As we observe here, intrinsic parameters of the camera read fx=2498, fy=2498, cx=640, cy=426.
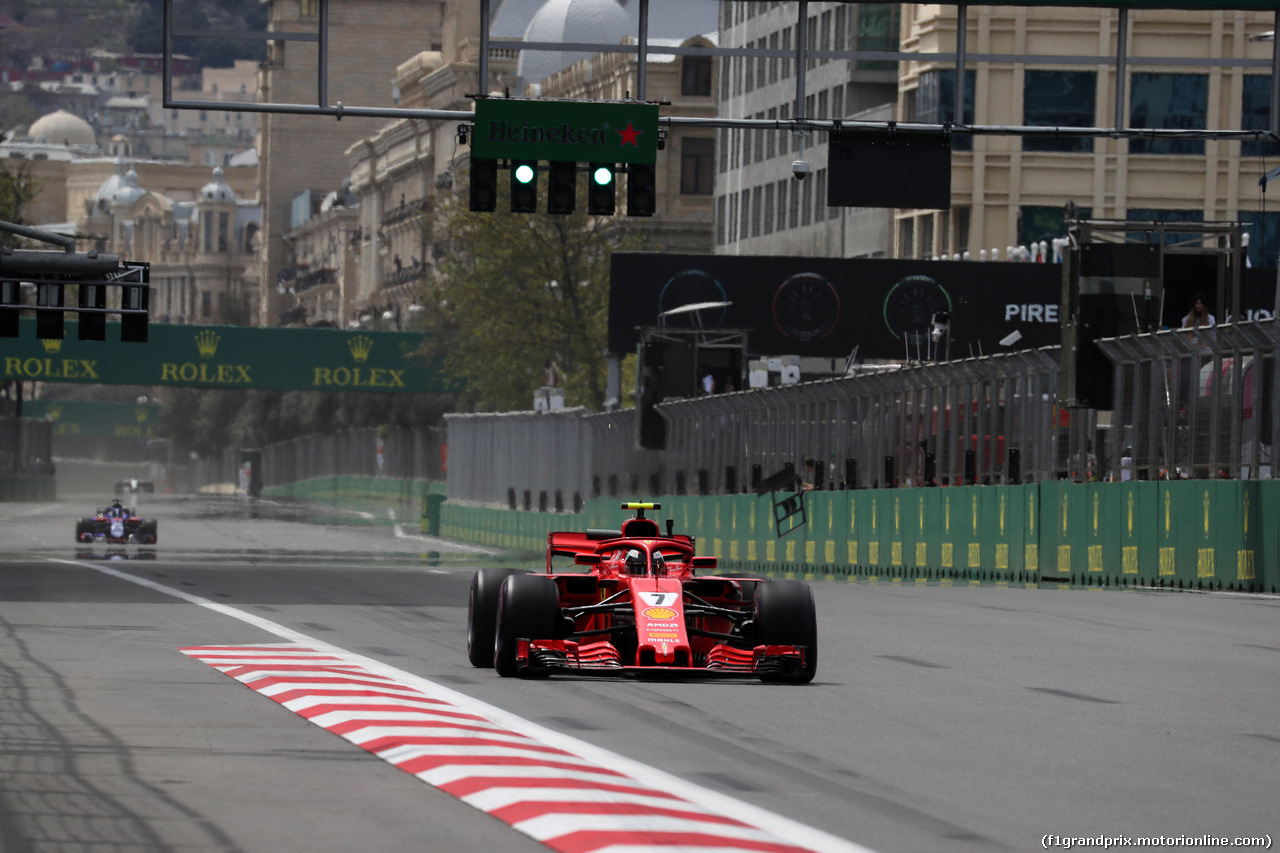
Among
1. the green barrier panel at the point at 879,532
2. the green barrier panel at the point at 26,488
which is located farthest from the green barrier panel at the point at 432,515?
the green barrier panel at the point at 879,532

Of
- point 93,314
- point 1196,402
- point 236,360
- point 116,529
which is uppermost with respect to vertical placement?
point 236,360

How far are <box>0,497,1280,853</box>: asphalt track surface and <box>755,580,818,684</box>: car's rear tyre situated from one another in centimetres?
26

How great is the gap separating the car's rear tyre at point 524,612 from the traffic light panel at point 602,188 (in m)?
11.6

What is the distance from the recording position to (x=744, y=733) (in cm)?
1123

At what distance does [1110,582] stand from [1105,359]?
3.00m

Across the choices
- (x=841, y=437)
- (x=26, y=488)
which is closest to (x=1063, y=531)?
(x=841, y=437)

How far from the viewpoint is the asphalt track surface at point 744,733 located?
842 centimetres

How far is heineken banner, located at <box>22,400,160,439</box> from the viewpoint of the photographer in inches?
7589

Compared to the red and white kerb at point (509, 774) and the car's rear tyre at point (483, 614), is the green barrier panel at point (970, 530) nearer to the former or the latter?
the car's rear tyre at point (483, 614)

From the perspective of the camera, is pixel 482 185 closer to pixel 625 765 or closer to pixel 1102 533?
pixel 1102 533

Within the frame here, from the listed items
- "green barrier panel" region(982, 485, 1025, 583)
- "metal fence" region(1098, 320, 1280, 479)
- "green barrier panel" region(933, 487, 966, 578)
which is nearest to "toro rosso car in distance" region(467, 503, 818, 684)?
"metal fence" region(1098, 320, 1280, 479)

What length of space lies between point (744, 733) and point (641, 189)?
1470cm

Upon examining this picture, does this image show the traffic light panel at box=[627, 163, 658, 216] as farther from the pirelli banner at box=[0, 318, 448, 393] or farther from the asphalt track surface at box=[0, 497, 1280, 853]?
the pirelli banner at box=[0, 318, 448, 393]

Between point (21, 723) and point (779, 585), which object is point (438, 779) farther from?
point (779, 585)
